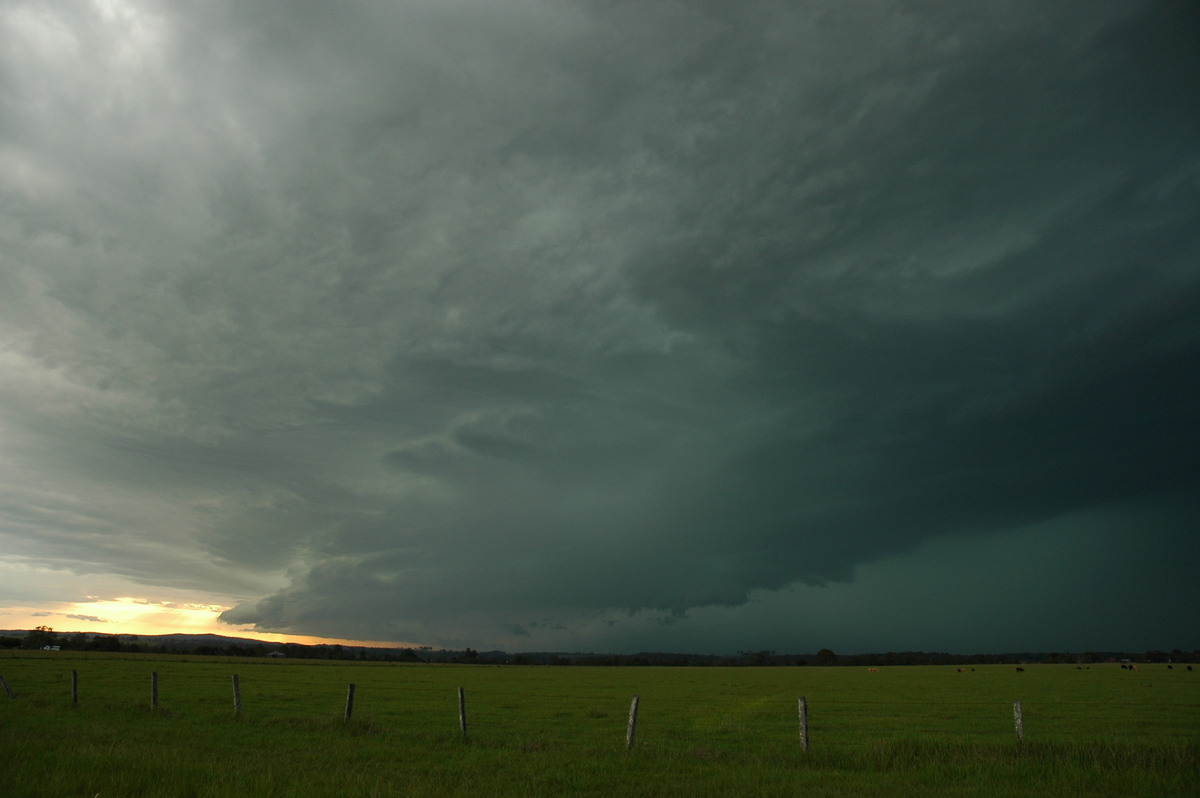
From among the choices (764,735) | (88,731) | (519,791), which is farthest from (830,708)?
(88,731)

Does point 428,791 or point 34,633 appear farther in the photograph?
point 34,633

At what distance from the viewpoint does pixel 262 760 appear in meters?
15.4

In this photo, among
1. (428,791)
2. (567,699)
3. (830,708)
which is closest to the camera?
(428,791)

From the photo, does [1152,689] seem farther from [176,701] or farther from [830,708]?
[176,701]

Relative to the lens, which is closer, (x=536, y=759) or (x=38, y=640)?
(x=536, y=759)

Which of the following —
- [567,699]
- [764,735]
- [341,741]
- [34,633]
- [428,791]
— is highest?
[428,791]

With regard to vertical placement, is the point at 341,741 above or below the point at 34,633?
above

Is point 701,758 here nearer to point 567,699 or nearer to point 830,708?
point 830,708

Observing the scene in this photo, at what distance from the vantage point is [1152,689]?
58.3m

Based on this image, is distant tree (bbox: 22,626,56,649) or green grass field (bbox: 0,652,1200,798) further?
distant tree (bbox: 22,626,56,649)

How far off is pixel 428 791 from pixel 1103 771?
49.6 ft

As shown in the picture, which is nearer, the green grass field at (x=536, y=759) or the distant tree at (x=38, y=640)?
the green grass field at (x=536, y=759)

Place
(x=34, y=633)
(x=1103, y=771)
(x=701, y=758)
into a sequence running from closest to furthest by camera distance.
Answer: (x=1103, y=771) < (x=701, y=758) < (x=34, y=633)

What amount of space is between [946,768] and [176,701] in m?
38.7
